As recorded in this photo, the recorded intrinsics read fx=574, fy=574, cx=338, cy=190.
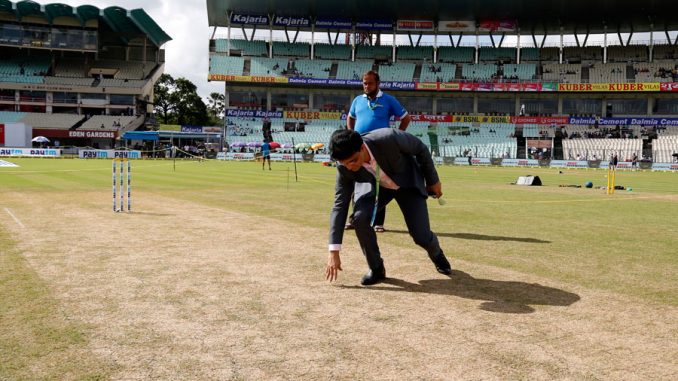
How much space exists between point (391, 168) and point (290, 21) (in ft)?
248

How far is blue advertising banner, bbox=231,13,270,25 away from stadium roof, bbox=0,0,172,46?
1421 centimetres

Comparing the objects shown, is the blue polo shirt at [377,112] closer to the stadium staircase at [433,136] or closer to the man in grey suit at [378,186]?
the man in grey suit at [378,186]

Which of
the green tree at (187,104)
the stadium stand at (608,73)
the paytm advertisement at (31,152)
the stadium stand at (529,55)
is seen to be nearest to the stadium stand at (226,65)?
the paytm advertisement at (31,152)

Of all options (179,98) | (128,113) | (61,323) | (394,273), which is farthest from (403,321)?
(179,98)

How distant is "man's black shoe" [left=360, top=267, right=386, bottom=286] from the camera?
5867mm

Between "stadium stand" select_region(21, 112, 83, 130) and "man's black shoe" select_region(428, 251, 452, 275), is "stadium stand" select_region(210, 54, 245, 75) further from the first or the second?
"man's black shoe" select_region(428, 251, 452, 275)

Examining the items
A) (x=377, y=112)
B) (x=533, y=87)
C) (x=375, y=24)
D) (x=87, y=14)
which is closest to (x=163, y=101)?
(x=87, y=14)

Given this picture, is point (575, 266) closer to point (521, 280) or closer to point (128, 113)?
point (521, 280)

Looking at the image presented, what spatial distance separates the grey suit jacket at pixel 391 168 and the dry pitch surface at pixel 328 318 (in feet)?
2.50

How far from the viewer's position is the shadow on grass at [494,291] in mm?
5137

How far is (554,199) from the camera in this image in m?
17.7

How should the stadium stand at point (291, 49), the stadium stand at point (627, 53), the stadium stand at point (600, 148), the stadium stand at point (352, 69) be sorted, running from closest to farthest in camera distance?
the stadium stand at point (600, 148)
the stadium stand at point (627, 53)
the stadium stand at point (352, 69)
the stadium stand at point (291, 49)

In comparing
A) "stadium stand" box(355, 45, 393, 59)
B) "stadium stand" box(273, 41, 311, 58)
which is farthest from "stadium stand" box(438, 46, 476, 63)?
"stadium stand" box(273, 41, 311, 58)

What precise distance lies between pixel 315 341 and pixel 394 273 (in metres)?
2.62
